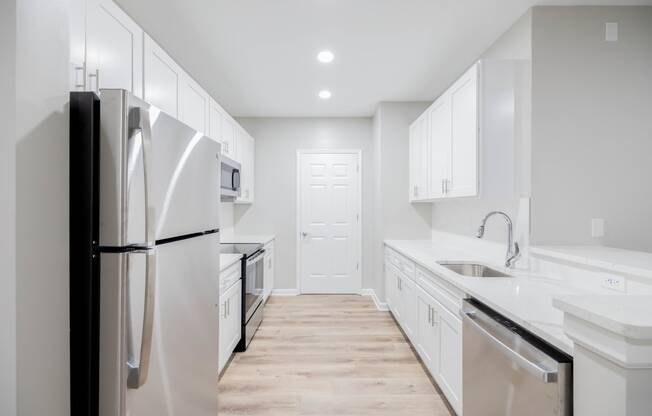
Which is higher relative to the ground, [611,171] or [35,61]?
[35,61]

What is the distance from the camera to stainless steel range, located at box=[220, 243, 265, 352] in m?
2.97

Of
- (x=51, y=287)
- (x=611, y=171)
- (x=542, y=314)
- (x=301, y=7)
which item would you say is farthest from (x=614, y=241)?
(x=51, y=287)

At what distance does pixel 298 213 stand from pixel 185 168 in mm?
3540

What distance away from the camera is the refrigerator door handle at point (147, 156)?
1026 mm

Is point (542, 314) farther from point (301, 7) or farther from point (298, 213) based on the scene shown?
point (298, 213)

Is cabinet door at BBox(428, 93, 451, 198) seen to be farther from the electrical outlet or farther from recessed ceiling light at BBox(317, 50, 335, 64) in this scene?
the electrical outlet

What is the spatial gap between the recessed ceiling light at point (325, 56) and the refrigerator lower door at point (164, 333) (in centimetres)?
195

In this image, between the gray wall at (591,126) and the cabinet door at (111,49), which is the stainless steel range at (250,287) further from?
the gray wall at (591,126)

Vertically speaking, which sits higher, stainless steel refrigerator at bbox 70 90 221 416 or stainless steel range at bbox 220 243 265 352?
stainless steel refrigerator at bbox 70 90 221 416

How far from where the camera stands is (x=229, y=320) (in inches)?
103

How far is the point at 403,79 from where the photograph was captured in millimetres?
3449

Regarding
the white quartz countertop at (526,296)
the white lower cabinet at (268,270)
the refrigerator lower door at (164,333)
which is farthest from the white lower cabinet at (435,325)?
the white lower cabinet at (268,270)

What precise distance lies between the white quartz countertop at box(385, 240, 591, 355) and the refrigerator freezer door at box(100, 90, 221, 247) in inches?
54.2

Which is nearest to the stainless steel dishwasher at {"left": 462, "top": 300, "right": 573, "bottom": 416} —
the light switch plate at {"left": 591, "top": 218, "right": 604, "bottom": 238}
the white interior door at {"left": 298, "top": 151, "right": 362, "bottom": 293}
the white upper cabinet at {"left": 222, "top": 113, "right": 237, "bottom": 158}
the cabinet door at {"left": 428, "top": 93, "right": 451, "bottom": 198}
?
the light switch plate at {"left": 591, "top": 218, "right": 604, "bottom": 238}
